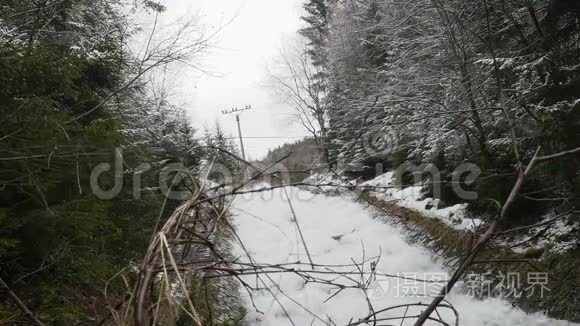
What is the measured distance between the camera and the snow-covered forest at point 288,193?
0.78 meters

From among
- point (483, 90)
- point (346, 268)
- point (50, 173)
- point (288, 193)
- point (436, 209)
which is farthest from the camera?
point (436, 209)

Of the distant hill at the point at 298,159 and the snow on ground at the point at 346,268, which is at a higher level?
the distant hill at the point at 298,159

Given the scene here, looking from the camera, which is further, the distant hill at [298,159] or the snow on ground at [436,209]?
the snow on ground at [436,209]

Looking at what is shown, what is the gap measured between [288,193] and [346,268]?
5.77 meters

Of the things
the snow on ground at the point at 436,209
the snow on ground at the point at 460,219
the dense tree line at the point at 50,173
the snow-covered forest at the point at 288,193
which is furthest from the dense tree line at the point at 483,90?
the dense tree line at the point at 50,173

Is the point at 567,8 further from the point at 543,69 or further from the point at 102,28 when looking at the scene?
the point at 102,28

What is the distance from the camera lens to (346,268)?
6.39 meters

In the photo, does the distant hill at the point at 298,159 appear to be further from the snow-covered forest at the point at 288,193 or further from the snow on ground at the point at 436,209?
the snow on ground at the point at 436,209

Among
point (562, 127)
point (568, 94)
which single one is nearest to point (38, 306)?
point (562, 127)

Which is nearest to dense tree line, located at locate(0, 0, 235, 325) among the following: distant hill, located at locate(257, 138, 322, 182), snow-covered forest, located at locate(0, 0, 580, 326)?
snow-covered forest, located at locate(0, 0, 580, 326)

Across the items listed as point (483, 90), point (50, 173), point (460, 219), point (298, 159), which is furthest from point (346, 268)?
point (298, 159)

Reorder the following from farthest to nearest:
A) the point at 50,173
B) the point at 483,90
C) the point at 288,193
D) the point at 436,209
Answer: the point at 436,209 < the point at 483,90 < the point at 50,173 < the point at 288,193

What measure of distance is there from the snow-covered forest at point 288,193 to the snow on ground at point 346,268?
5 centimetres

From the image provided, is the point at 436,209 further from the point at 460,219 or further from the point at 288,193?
the point at 288,193
